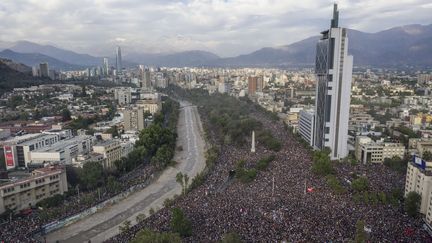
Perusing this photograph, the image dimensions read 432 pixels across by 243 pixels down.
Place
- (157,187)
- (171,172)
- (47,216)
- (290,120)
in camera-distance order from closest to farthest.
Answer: (47,216)
(157,187)
(171,172)
(290,120)

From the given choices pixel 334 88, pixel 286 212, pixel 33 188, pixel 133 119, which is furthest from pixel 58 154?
pixel 334 88

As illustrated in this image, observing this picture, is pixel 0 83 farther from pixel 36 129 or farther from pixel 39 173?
pixel 39 173

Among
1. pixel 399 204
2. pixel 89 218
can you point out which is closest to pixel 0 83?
pixel 89 218

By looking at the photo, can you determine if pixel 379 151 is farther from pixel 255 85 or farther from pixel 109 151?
pixel 255 85

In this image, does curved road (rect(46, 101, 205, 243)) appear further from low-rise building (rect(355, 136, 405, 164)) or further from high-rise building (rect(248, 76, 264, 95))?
high-rise building (rect(248, 76, 264, 95))

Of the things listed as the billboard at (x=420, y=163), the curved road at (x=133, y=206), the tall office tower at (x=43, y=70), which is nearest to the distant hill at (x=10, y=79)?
the tall office tower at (x=43, y=70)

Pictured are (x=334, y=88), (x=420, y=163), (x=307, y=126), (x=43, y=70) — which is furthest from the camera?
(x=43, y=70)

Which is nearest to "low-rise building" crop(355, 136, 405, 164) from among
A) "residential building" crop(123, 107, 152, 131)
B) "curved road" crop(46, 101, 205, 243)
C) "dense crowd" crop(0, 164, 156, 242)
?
"curved road" crop(46, 101, 205, 243)

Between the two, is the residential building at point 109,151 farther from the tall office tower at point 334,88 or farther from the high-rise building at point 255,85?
the high-rise building at point 255,85
